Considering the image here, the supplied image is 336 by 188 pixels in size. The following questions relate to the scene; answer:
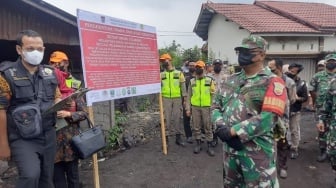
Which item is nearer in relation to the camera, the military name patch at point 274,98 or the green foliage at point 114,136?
the military name patch at point 274,98

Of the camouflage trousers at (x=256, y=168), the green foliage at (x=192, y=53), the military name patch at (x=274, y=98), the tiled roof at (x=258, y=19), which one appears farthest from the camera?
the green foliage at (x=192, y=53)

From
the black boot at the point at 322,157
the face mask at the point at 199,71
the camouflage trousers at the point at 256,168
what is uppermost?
the face mask at the point at 199,71

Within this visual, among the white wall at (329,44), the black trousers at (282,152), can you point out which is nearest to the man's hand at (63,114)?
the black trousers at (282,152)

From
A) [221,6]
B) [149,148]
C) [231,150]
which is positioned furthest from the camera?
[221,6]

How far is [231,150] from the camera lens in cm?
324

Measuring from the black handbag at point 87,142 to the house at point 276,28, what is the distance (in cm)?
1180

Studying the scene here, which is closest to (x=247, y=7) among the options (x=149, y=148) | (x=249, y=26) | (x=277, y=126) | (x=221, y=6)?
(x=221, y=6)

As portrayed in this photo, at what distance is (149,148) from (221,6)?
12.5m

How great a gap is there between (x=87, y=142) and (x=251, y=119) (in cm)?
182

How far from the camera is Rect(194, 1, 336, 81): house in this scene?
15.5m

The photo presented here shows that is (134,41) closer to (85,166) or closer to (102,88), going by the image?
(102,88)

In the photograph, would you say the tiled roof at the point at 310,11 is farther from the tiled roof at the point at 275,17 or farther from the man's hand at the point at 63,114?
the man's hand at the point at 63,114

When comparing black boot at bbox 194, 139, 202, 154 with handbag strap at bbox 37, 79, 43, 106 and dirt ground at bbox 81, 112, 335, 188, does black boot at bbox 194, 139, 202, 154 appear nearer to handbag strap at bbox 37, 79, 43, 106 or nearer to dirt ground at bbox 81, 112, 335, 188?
dirt ground at bbox 81, 112, 335, 188

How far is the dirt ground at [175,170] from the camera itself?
5523 mm
